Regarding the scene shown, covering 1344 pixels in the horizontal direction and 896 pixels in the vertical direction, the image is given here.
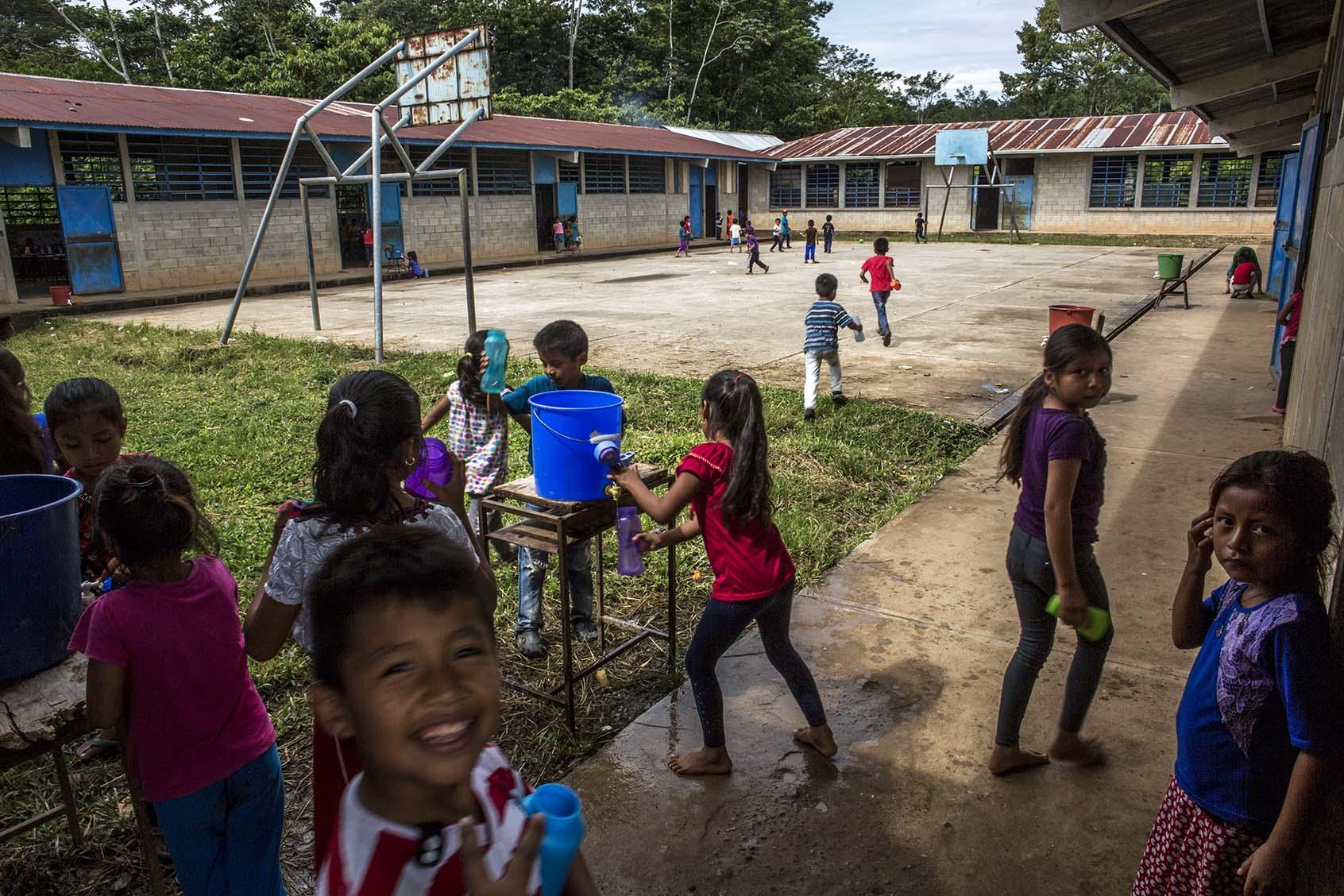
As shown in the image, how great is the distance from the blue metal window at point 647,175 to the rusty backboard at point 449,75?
57.9ft

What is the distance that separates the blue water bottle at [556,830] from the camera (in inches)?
47.9

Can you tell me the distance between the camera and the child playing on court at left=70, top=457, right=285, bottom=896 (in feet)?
6.31

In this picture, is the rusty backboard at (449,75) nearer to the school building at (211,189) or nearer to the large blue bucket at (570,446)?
the school building at (211,189)

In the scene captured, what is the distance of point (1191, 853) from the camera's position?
188 centimetres

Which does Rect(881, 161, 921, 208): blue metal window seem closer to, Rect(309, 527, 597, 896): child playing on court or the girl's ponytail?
the girl's ponytail

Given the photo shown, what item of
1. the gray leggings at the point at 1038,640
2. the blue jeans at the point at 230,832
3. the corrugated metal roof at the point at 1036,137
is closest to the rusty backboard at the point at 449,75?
the gray leggings at the point at 1038,640

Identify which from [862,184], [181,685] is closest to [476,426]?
[181,685]

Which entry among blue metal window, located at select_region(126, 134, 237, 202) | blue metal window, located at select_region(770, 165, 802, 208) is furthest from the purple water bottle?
blue metal window, located at select_region(770, 165, 802, 208)

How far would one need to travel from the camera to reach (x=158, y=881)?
2.28m

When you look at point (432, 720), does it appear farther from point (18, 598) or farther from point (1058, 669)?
point (1058, 669)

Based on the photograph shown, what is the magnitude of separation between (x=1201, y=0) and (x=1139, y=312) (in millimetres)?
8276

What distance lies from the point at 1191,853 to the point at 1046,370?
1312 millimetres

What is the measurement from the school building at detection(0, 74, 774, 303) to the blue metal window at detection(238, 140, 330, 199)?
3cm

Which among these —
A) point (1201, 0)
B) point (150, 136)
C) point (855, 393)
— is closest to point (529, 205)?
point (150, 136)
